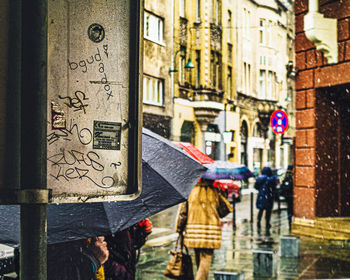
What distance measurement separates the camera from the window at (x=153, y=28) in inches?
1024

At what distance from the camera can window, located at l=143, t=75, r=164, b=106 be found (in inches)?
1033

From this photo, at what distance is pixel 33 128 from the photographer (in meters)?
1.57

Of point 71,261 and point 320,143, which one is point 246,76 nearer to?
point 320,143

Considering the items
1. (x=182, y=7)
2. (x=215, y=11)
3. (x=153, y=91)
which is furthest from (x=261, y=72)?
(x=153, y=91)

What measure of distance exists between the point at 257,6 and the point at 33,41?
33.2 metres

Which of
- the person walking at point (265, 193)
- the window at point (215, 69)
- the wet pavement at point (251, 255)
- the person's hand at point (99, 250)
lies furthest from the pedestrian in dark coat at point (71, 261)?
the window at point (215, 69)

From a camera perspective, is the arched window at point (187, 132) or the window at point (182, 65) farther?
the arched window at point (187, 132)

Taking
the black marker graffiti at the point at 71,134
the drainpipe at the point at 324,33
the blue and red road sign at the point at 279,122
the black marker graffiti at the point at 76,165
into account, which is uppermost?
the drainpipe at the point at 324,33

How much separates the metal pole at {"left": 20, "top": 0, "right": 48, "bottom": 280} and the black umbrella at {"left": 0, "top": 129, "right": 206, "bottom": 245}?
156cm

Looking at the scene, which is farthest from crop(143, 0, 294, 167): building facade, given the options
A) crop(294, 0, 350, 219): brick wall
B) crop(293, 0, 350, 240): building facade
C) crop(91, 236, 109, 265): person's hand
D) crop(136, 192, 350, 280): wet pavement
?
crop(91, 236, 109, 265): person's hand

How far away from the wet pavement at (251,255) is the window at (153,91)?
11399 millimetres

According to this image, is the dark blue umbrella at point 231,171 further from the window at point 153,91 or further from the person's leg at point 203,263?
the window at point 153,91

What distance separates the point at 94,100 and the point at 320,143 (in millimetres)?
10531

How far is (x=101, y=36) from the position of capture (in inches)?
69.4
